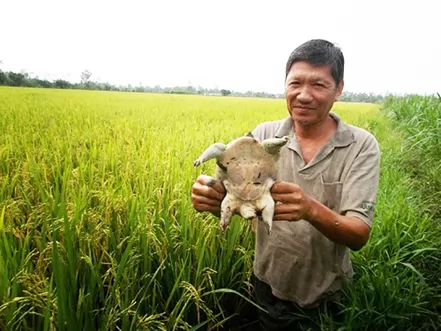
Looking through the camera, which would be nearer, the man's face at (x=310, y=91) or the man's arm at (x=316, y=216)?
the man's arm at (x=316, y=216)

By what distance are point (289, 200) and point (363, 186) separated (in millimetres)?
429

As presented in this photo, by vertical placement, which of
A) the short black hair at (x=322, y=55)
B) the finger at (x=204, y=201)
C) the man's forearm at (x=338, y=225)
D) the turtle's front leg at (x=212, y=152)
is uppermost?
the short black hair at (x=322, y=55)

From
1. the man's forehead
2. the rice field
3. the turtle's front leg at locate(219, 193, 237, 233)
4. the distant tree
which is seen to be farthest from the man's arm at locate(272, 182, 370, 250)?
the distant tree

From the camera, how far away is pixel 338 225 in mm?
1268

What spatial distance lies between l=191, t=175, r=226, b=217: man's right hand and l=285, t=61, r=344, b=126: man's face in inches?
20.9

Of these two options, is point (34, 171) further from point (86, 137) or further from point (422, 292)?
point (422, 292)

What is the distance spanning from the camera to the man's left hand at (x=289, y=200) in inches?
44.6

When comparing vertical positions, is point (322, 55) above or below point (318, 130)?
above

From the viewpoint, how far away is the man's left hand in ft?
3.72

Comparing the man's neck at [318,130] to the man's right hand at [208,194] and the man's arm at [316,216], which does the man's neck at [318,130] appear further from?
the man's right hand at [208,194]

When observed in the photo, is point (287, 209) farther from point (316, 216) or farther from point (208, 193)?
point (208, 193)

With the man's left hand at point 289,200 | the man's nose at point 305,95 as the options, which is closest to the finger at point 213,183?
the man's left hand at point 289,200

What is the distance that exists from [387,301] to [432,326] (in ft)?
0.87

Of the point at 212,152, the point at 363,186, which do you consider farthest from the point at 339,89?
the point at 212,152
